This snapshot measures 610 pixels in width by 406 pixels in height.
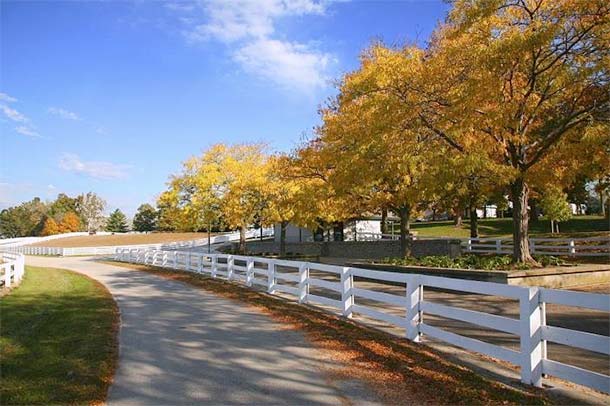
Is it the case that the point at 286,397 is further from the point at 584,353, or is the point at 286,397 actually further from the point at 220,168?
the point at 220,168

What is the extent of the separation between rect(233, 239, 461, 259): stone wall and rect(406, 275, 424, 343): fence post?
16.8 metres

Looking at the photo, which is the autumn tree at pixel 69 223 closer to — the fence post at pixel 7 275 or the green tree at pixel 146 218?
the green tree at pixel 146 218

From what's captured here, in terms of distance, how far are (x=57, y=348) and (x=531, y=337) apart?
707 centimetres

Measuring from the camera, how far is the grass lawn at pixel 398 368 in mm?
5508

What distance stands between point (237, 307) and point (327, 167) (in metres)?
10.3

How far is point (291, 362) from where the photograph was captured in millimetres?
7203

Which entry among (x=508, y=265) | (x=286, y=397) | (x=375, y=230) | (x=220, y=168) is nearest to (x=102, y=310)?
(x=286, y=397)

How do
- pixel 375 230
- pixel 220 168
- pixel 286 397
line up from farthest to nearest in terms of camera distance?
pixel 375 230, pixel 220 168, pixel 286 397

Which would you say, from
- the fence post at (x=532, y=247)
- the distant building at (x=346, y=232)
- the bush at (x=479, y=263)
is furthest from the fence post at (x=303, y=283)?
the distant building at (x=346, y=232)

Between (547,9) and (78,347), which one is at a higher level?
(547,9)

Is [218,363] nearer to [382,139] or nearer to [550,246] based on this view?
[382,139]

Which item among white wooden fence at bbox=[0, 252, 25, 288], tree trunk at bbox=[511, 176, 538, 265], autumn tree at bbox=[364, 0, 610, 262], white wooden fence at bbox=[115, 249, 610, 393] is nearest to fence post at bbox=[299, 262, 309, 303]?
white wooden fence at bbox=[115, 249, 610, 393]

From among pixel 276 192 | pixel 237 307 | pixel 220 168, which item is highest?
pixel 220 168

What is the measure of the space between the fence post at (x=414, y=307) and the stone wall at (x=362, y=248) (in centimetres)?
1679
